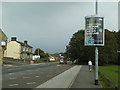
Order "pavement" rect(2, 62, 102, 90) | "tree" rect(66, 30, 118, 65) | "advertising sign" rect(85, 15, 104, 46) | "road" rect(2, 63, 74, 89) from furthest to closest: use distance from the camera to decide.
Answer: "tree" rect(66, 30, 118, 65)
"advertising sign" rect(85, 15, 104, 46)
"road" rect(2, 63, 74, 89)
"pavement" rect(2, 62, 102, 90)

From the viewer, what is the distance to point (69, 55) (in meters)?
58.7

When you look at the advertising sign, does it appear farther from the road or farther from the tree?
the tree

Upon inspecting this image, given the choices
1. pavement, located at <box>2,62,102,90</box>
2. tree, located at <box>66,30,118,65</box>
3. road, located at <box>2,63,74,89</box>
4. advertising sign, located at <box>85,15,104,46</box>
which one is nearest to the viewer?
pavement, located at <box>2,62,102,90</box>

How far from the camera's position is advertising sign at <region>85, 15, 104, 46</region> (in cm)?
1113

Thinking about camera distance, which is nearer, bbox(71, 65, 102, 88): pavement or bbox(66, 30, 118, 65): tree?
bbox(71, 65, 102, 88): pavement

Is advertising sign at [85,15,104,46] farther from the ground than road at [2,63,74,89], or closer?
farther from the ground

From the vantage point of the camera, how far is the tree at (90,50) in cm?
5122

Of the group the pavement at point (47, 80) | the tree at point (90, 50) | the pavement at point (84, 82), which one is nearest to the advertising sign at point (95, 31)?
the pavement at point (84, 82)

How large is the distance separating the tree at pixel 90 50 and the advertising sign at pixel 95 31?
133 ft

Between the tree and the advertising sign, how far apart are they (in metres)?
40.4

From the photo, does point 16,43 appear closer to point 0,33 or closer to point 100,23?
point 0,33

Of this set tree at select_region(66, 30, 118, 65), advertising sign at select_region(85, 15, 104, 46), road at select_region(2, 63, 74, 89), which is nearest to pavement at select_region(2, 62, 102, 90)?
road at select_region(2, 63, 74, 89)

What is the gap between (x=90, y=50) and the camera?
52031 mm

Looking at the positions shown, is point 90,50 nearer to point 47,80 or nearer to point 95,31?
point 47,80
